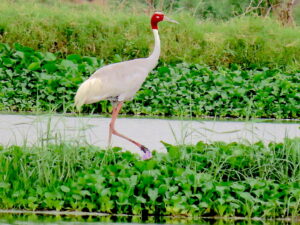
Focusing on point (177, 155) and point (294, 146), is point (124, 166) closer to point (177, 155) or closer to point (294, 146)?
point (177, 155)

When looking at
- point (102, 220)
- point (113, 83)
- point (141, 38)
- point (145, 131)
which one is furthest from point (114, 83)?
point (141, 38)

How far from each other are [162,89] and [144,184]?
761 centimetres

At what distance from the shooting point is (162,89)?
46.9 feet

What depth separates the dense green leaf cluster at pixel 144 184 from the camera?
6.66 m

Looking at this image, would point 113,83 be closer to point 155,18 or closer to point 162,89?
point 155,18

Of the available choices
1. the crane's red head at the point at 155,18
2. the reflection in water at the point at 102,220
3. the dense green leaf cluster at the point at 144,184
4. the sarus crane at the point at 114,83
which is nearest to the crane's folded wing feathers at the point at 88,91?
the sarus crane at the point at 114,83

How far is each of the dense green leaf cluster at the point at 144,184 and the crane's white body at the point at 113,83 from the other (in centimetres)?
235

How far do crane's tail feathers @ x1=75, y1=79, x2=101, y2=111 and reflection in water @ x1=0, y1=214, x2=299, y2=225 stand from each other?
3.18m

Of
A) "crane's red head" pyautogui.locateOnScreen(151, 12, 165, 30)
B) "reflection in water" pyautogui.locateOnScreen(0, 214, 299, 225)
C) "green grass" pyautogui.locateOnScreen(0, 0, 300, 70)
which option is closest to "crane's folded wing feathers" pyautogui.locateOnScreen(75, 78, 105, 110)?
"crane's red head" pyautogui.locateOnScreen(151, 12, 165, 30)

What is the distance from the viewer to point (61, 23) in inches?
648

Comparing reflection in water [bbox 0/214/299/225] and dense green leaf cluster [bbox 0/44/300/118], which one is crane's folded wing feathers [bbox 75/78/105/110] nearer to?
reflection in water [bbox 0/214/299/225]

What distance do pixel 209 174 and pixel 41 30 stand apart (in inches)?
391

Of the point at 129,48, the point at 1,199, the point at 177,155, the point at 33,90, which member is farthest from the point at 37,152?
the point at 129,48

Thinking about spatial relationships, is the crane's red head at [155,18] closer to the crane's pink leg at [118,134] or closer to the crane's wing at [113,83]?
the crane's wing at [113,83]
